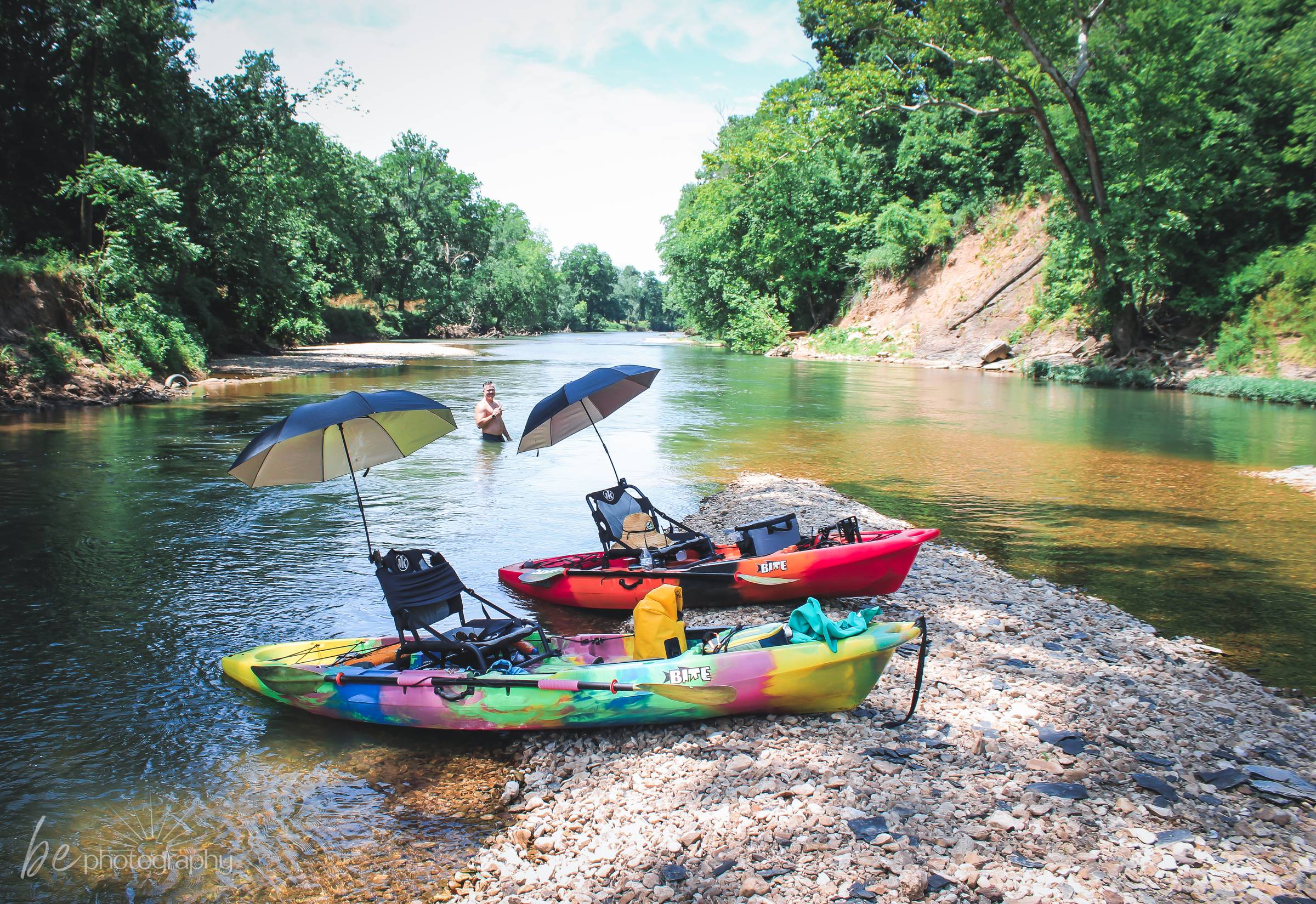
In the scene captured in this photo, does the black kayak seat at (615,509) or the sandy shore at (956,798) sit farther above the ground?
the black kayak seat at (615,509)

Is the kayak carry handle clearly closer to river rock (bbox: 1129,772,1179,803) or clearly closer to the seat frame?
river rock (bbox: 1129,772,1179,803)

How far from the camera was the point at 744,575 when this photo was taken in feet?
27.6

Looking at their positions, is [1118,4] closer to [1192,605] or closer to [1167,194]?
[1167,194]

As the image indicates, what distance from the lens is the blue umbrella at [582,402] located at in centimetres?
873

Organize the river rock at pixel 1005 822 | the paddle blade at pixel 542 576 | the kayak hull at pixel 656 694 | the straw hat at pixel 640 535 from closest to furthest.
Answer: the river rock at pixel 1005 822 → the kayak hull at pixel 656 694 → the paddle blade at pixel 542 576 → the straw hat at pixel 640 535

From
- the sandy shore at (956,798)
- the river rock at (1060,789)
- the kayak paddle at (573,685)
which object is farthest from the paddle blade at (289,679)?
the river rock at (1060,789)

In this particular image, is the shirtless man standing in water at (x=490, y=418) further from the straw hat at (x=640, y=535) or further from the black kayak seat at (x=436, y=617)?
the black kayak seat at (x=436, y=617)

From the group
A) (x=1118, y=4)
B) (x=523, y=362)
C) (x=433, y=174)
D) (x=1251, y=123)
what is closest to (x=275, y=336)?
(x=523, y=362)

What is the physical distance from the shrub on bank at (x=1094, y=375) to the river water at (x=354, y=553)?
16.0ft

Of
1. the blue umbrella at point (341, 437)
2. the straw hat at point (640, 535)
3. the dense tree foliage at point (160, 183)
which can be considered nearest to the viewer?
the blue umbrella at point (341, 437)

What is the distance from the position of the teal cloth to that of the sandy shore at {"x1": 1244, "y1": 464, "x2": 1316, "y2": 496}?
12353 mm

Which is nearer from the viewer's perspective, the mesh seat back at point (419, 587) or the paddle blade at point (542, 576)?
the mesh seat back at point (419, 587)

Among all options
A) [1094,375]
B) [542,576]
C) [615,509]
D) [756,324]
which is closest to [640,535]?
[615,509]

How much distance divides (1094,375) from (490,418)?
84.8ft
